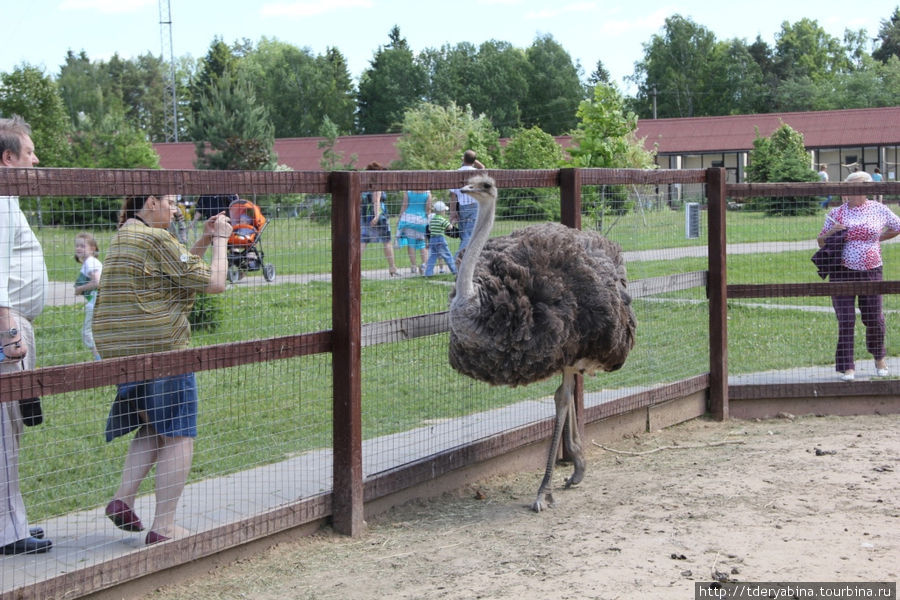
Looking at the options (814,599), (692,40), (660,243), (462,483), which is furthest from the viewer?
(692,40)

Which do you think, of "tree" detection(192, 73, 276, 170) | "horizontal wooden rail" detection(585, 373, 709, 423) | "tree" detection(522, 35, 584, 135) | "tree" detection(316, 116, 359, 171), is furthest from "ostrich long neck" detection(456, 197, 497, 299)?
"tree" detection(522, 35, 584, 135)

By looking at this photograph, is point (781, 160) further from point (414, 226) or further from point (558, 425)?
point (414, 226)

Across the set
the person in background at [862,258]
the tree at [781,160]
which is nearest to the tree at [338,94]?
the tree at [781,160]

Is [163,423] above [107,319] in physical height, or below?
below

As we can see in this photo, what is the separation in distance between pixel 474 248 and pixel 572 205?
60.2 inches

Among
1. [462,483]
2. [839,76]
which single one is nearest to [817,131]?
[839,76]

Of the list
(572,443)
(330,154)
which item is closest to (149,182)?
(572,443)

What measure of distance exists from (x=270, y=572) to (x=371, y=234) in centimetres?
189

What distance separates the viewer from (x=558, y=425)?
600 cm

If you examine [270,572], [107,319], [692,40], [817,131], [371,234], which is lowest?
[270,572]

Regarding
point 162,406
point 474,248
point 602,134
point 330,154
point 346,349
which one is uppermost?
point 330,154

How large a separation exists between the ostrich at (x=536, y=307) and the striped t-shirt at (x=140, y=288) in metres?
1.44

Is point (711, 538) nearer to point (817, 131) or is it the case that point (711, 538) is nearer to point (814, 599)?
point (814, 599)

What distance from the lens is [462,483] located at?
6043 mm
